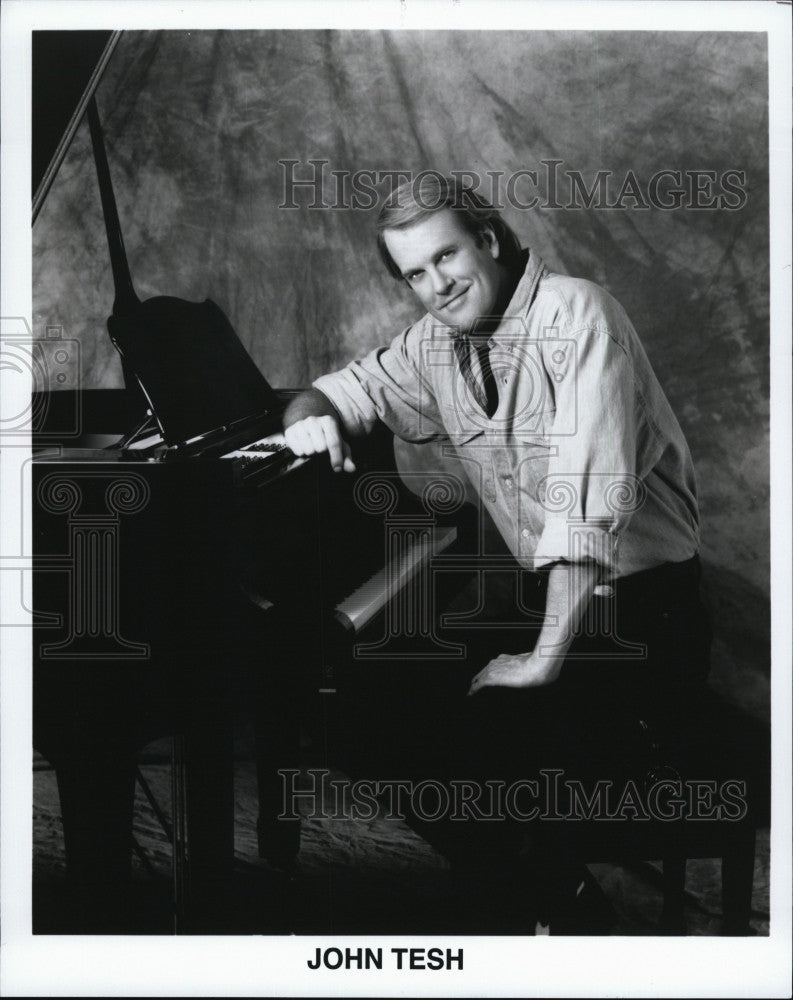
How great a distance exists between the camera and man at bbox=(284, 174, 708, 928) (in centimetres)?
234

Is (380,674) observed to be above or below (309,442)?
below

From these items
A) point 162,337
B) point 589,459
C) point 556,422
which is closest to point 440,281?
point 556,422

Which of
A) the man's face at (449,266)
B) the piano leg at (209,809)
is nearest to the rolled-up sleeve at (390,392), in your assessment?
the man's face at (449,266)

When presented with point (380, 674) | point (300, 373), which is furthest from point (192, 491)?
point (380, 674)

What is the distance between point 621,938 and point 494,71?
2172 millimetres

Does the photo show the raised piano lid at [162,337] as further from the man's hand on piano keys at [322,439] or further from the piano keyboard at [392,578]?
the piano keyboard at [392,578]

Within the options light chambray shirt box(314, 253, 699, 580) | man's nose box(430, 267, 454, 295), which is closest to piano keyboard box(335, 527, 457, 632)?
light chambray shirt box(314, 253, 699, 580)

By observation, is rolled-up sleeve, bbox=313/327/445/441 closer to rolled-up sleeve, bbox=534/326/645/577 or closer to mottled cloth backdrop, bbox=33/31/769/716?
mottled cloth backdrop, bbox=33/31/769/716

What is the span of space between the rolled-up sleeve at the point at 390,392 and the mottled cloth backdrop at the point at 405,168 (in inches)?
2.0

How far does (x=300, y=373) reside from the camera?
7.84 ft

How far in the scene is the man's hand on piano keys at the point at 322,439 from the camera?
234 centimetres

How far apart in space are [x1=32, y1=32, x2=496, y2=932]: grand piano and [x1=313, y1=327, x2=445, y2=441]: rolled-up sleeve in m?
0.08

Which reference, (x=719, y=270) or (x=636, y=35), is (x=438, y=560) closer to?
(x=719, y=270)

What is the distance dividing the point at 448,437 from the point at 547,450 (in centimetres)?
25
